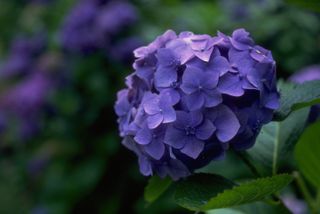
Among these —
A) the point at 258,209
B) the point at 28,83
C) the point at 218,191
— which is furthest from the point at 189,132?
the point at 28,83

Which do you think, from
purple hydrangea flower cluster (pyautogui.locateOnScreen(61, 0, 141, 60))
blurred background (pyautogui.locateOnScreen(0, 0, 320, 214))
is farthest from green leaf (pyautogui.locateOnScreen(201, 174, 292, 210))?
purple hydrangea flower cluster (pyautogui.locateOnScreen(61, 0, 141, 60))

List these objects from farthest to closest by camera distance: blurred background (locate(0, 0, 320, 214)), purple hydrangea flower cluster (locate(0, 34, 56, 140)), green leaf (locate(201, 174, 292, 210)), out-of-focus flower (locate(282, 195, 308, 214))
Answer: purple hydrangea flower cluster (locate(0, 34, 56, 140))
blurred background (locate(0, 0, 320, 214))
out-of-focus flower (locate(282, 195, 308, 214))
green leaf (locate(201, 174, 292, 210))

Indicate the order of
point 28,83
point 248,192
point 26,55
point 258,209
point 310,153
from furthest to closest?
point 26,55 < point 28,83 < point 258,209 < point 310,153 < point 248,192

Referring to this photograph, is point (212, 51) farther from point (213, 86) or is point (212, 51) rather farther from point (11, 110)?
point (11, 110)

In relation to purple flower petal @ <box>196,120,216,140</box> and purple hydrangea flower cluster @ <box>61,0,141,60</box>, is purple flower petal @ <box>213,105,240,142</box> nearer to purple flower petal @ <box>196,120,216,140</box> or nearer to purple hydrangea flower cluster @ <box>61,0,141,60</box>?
purple flower petal @ <box>196,120,216,140</box>

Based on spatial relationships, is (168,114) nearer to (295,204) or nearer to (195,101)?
(195,101)

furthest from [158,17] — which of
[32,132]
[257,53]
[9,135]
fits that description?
[257,53]

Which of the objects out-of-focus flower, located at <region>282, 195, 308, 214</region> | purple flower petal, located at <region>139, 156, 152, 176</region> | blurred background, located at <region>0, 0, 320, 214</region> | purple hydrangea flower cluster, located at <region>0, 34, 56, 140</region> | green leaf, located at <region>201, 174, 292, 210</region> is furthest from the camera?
purple hydrangea flower cluster, located at <region>0, 34, 56, 140</region>
